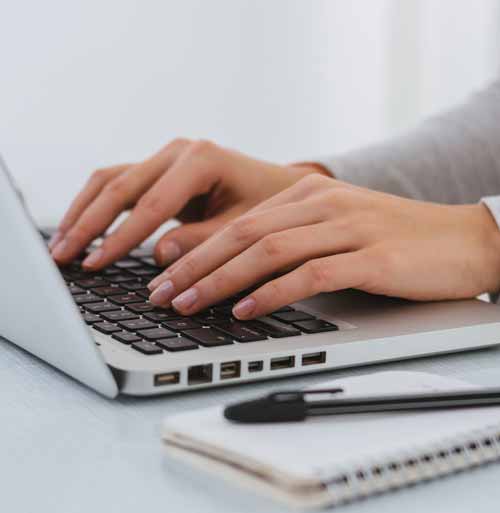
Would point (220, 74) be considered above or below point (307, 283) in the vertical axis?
below

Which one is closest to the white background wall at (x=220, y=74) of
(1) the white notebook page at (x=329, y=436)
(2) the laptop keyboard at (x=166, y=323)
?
(2) the laptop keyboard at (x=166, y=323)

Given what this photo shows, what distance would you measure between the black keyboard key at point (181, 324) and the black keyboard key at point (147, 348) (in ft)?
0.14

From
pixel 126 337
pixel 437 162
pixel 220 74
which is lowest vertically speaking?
pixel 220 74

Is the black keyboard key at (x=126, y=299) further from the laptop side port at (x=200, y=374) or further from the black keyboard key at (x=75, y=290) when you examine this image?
the laptop side port at (x=200, y=374)

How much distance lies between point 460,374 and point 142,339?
19cm

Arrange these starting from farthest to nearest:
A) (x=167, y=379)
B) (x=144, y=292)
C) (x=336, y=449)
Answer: (x=144, y=292), (x=167, y=379), (x=336, y=449)

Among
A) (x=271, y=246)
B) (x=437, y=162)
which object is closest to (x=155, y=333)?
(x=271, y=246)

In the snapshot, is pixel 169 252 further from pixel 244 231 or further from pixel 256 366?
pixel 256 366

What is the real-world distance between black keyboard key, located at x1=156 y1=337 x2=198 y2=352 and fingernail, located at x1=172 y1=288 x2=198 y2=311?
7 cm

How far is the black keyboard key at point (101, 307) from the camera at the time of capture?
2.03 ft

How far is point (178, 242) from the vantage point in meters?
0.82

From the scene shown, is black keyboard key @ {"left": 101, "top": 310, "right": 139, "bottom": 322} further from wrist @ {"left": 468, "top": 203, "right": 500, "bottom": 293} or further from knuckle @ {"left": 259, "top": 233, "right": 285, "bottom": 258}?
wrist @ {"left": 468, "top": 203, "right": 500, "bottom": 293}

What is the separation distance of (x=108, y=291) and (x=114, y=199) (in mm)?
239

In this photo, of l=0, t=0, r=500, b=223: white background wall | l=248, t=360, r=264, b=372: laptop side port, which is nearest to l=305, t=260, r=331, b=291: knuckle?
l=248, t=360, r=264, b=372: laptop side port
